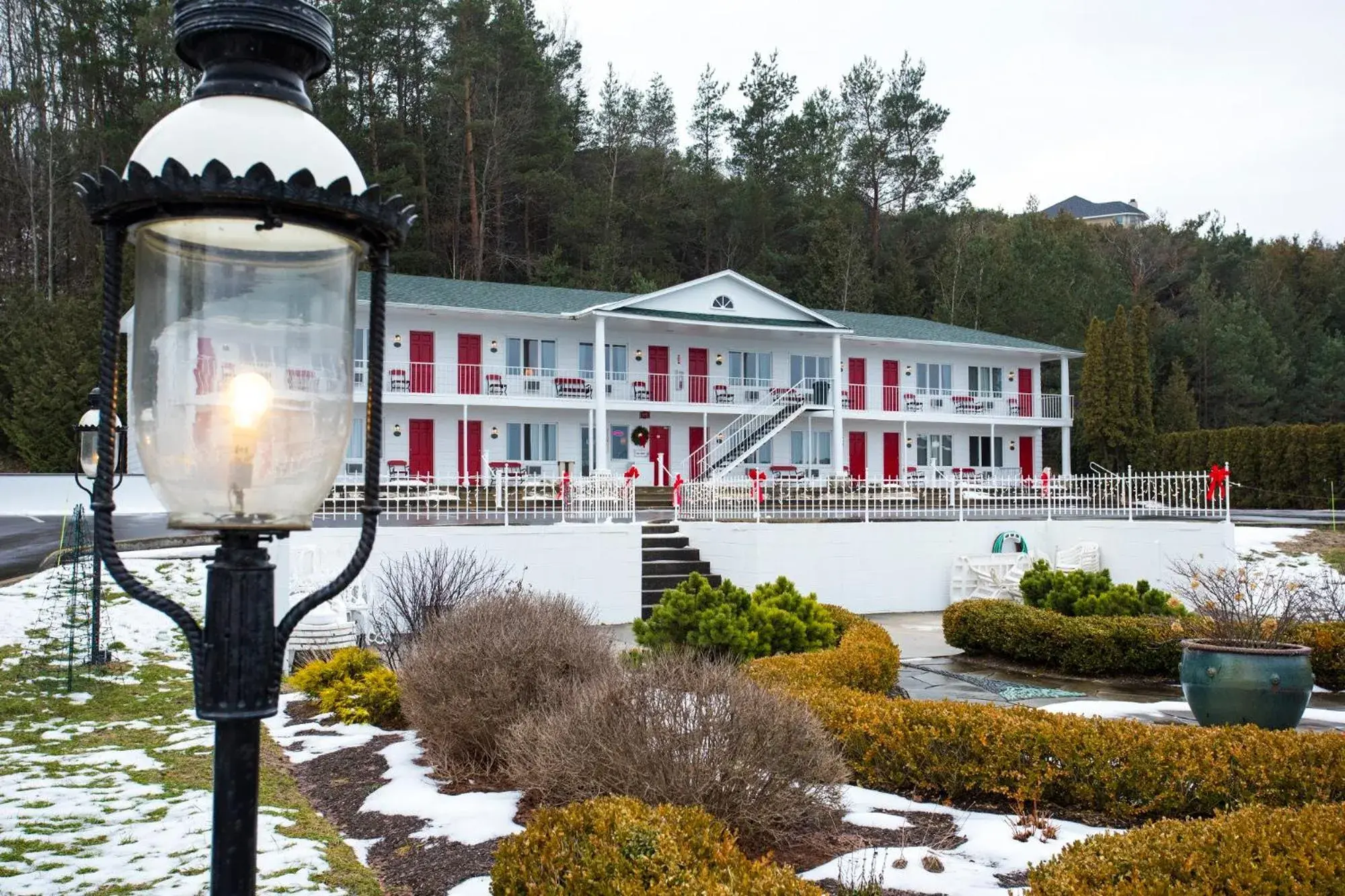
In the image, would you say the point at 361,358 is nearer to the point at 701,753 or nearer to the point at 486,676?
the point at 486,676

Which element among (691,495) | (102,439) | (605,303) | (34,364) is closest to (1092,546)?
(691,495)

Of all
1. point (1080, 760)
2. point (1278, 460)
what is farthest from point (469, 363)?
point (1080, 760)

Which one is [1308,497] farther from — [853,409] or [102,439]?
[102,439]

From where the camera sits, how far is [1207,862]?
12.8 feet

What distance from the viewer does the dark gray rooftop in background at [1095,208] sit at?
91688 millimetres

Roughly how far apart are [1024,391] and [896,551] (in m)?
20.6

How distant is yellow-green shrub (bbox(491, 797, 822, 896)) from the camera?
3729 mm

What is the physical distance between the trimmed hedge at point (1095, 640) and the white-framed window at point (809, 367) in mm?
20478

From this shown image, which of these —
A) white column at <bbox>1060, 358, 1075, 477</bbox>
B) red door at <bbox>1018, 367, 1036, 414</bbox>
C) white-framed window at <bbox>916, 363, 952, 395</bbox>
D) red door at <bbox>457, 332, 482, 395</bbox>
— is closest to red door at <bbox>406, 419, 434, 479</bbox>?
red door at <bbox>457, 332, 482, 395</bbox>

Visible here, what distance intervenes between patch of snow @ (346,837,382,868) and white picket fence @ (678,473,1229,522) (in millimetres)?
12339

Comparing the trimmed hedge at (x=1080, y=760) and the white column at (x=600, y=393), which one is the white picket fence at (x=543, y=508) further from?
the trimmed hedge at (x=1080, y=760)

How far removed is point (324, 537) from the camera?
1472 cm

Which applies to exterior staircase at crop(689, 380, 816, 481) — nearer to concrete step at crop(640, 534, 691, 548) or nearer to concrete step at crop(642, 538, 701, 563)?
concrete step at crop(640, 534, 691, 548)

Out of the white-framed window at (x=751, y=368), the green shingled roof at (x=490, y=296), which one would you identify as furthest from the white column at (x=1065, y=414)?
the green shingled roof at (x=490, y=296)
